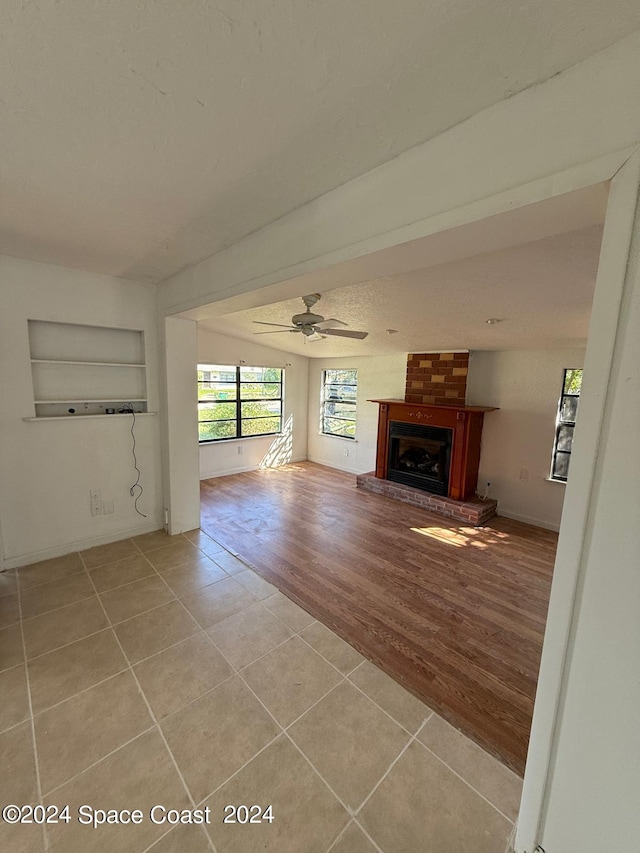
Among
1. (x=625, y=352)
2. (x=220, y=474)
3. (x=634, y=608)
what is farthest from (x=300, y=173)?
(x=220, y=474)

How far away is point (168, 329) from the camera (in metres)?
3.07

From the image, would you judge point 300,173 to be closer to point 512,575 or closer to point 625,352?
point 625,352

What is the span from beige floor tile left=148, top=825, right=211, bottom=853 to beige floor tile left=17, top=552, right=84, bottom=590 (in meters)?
2.08

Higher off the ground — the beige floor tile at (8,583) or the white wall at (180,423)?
the white wall at (180,423)

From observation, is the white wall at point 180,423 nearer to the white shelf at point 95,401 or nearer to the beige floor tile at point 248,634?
the white shelf at point 95,401

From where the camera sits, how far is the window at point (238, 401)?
219 inches

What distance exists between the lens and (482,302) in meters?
2.63

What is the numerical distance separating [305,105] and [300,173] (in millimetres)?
345

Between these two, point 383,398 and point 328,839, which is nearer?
point 328,839

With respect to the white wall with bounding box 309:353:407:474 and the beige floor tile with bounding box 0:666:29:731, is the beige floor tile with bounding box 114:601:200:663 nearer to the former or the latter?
the beige floor tile with bounding box 0:666:29:731

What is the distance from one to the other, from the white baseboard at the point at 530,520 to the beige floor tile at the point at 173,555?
12.5 feet

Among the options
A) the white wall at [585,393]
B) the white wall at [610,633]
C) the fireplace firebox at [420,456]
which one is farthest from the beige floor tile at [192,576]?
the fireplace firebox at [420,456]

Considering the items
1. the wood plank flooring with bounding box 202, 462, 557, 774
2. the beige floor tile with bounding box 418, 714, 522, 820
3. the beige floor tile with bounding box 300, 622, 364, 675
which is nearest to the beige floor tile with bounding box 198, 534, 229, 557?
the wood plank flooring with bounding box 202, 462, 557, 774

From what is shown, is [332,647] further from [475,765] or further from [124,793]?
[124,793]
